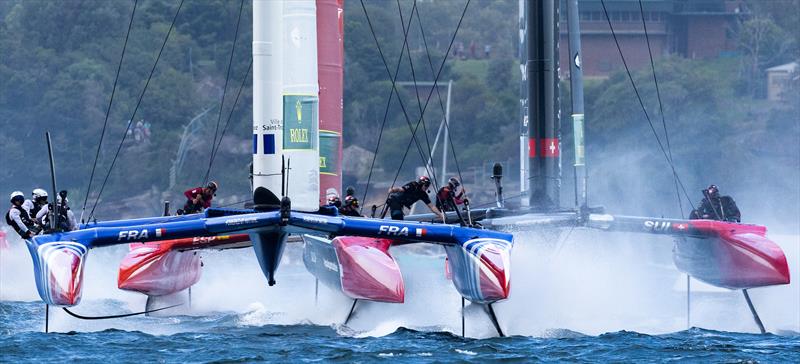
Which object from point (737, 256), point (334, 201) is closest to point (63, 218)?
point (334, 201)

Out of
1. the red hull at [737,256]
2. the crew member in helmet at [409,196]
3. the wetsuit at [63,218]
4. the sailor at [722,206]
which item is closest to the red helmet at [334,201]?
the crew member in helmet at [409,196]

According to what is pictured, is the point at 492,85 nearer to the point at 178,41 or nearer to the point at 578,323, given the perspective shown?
the point at 178,41

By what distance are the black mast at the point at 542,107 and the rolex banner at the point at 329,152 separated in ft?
7.24

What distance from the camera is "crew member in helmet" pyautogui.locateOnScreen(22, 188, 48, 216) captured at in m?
14.1

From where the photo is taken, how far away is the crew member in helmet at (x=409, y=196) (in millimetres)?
15091

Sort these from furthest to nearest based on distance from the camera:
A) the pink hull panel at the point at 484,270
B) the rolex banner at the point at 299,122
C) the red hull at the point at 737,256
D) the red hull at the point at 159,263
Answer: the red hull at the point at 159,263
the red hull at the point at 737,256
the rolex banner at the point at 299,122
the pink hull panel at the point at 484,270

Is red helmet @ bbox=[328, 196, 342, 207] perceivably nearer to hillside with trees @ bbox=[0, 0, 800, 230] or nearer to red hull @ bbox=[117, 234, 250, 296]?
red hull @ bbox=[117, 234, 250, 296]

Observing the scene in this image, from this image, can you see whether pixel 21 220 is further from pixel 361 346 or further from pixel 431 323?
pixel 431 323

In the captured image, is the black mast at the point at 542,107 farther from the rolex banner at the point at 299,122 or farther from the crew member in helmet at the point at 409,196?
the rolex banner at the point at 299,122

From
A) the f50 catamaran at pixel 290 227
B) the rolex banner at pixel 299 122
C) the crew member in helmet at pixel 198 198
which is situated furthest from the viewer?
the crew member in helmet at pixel 198 198

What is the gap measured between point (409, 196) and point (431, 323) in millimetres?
1287

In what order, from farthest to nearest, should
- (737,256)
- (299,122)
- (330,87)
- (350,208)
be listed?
(330,87) < (350,208) < (737,256) < (299,122)

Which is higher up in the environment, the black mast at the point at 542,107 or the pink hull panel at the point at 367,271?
the black mast at the point at 542,107

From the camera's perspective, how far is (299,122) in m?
13.8
